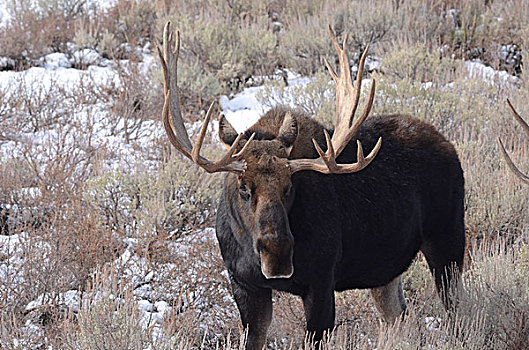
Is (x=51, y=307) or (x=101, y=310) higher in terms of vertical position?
(x=101, y=310)

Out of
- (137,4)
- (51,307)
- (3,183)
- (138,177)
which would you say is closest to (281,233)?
(51,307)

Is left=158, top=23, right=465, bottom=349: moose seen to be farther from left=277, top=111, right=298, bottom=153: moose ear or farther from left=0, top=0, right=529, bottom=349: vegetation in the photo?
left=0, top=0, right=529, bottom=349: vegetation

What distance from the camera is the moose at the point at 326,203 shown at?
345 cm

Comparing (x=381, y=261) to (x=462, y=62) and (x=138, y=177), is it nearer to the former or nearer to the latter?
(x=138, y=177)

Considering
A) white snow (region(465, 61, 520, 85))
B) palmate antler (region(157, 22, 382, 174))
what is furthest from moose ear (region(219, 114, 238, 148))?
white snow (region(465, 61, 520, 85))

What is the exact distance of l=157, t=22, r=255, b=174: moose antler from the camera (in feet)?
11.2

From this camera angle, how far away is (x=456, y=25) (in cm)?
1111

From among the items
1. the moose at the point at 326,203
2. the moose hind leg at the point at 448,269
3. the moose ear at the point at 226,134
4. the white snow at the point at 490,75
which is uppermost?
the moose ear at the point at 226,134

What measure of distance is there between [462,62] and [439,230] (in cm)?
513

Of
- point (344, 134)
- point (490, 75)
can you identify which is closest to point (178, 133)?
point (344, 134)

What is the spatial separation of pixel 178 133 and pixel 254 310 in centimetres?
108

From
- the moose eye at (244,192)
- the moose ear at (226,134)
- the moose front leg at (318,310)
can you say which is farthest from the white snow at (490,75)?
the moose eye at (244,192)

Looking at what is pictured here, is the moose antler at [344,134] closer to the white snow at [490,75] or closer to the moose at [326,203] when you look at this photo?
the moose at [326,203]

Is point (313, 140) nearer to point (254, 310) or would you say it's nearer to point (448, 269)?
point (254, 310)
